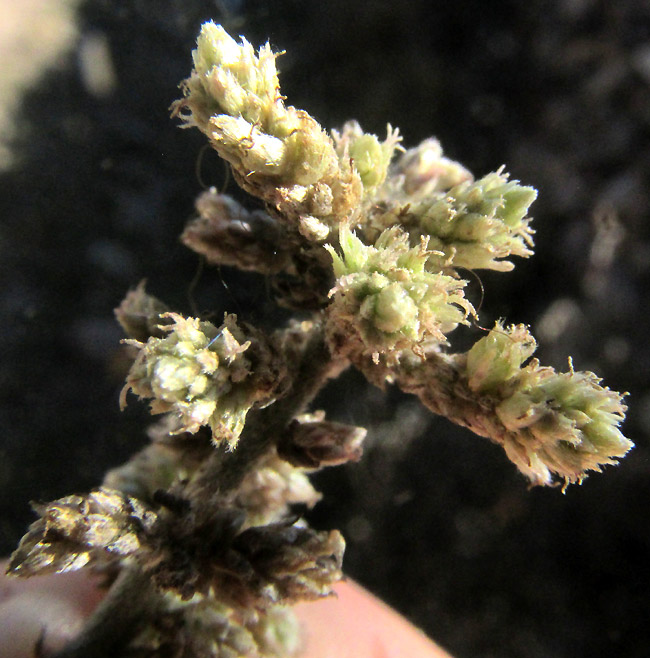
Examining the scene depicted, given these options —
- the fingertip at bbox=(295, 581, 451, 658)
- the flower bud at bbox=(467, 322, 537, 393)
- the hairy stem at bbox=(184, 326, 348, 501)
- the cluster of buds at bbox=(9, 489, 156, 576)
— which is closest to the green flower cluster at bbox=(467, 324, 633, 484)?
the flower bud at bbox=(467, 322, 537, 393)

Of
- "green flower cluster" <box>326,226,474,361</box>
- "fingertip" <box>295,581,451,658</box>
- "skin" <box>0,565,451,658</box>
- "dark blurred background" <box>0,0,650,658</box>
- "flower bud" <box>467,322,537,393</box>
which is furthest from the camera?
"dark blurred background" <box>0,0,650,658</box>

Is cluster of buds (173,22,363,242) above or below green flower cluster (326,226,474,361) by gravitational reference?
above

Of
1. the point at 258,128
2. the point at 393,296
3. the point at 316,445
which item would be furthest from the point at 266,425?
the point at 258,128

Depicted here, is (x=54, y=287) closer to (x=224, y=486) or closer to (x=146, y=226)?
(x=146, y=226)

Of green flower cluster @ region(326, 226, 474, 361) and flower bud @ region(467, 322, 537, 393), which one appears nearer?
green flower cluster @ region(326, 226, 474, 361)

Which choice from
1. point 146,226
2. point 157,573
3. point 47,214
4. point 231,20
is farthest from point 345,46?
point 157,573

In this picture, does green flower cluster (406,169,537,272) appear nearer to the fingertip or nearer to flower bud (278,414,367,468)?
flower bud (278,414,367,468)

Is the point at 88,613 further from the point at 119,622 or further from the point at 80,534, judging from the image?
the point at 80,534

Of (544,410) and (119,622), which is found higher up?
(544,410)

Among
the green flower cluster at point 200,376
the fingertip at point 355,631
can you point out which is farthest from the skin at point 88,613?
the green flower cluster at point 200,376
